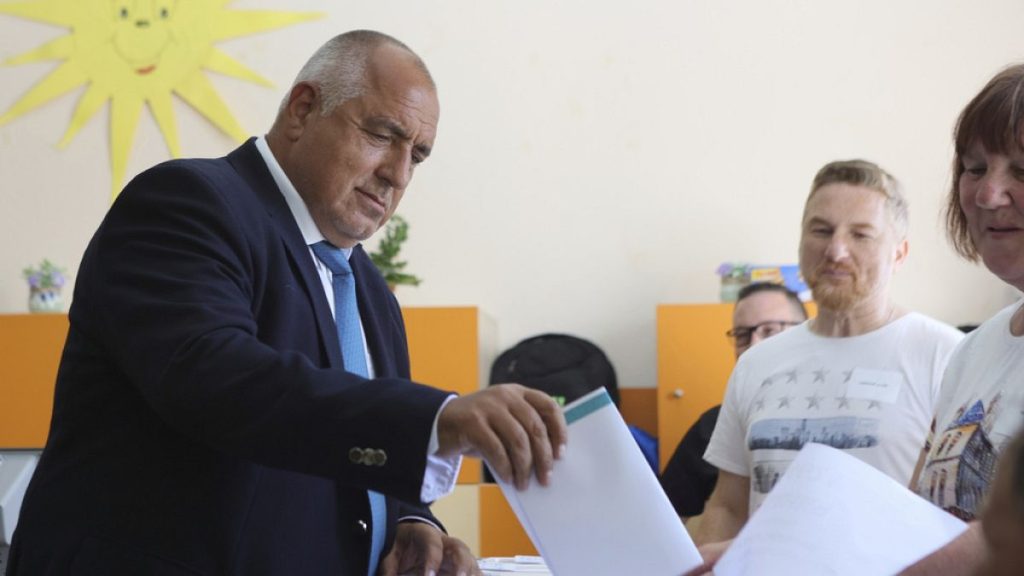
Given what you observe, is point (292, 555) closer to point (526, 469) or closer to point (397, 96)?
point (526, 469)

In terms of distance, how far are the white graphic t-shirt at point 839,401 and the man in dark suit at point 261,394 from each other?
112cm

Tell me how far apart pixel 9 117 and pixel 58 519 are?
13.0ft

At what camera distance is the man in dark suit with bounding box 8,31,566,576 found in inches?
47.3

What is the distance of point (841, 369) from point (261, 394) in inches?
71.2

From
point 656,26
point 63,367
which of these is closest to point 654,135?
point 656,26

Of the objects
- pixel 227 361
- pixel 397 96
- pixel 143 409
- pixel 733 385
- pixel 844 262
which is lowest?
pixel 733 385

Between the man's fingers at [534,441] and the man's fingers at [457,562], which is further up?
the man's fingers at [534,441]

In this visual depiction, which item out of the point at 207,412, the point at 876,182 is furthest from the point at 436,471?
the point at 876,182

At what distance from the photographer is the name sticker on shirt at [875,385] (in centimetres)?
265

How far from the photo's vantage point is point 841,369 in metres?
2.73

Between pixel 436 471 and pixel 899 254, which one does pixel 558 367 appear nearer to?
pixel 899 254

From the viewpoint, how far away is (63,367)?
1.54 metres

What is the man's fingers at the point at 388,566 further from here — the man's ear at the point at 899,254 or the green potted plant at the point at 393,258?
the green potted plant at the point at 393,258

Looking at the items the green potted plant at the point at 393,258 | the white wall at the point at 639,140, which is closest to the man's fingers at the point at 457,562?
the green potted plant at the point at 393,258
